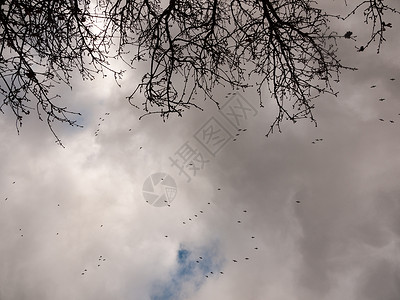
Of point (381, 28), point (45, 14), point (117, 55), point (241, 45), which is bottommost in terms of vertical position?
point (381, 28)

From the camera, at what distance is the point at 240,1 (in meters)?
4.29

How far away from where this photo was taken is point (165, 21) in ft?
12.8

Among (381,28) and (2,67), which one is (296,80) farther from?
(2,67)

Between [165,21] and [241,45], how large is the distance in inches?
45.1

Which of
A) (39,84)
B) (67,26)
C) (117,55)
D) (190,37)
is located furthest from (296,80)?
(39,84)

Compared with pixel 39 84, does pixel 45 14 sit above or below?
above

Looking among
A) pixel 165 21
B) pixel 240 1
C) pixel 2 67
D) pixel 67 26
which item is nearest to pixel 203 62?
pixel 165 21

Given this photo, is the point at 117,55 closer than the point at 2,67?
No

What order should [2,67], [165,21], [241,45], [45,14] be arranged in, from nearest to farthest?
[2,67]
[45,14]
[165,21]
[241,45]

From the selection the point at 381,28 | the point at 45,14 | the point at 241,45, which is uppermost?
the point at 45,14

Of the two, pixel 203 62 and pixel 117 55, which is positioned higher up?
pixel 117 55

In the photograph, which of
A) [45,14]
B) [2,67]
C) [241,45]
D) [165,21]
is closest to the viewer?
[2,67]

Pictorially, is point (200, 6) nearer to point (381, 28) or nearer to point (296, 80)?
point (296, 80)

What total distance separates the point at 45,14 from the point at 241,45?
2.65 meters
